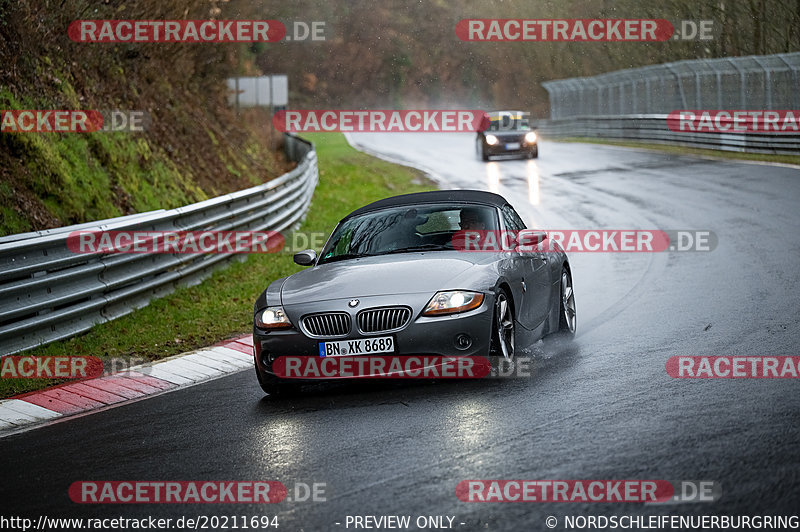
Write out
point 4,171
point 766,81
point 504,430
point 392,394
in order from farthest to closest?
point 766,81
point 4,171
point 392,394
point 504,430

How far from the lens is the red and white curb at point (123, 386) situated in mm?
7972

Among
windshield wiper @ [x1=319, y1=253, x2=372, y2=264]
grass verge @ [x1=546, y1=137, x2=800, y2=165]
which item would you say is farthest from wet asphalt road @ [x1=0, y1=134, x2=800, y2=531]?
grass verge @ [x1=546, y1=137, x2=800, y2=165]

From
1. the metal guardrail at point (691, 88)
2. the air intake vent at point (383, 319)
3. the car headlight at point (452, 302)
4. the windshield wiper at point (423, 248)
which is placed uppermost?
the metal guardrail at point (691, 88)

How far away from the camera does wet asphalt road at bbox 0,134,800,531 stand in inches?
198

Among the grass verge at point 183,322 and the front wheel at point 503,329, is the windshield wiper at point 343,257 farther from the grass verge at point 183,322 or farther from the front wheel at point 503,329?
the grass verge at point 183,322

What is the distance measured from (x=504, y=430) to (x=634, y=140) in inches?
1462

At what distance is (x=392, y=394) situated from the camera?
7555 millimetres

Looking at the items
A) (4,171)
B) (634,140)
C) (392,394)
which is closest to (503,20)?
(634,140)

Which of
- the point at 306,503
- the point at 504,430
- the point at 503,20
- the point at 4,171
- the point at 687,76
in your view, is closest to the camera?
the point at 306,503

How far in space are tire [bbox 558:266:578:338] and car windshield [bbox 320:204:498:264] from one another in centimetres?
125

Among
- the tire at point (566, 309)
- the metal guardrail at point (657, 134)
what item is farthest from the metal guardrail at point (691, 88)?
the tire at point (566, 309)

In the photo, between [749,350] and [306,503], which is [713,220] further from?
[306,503]

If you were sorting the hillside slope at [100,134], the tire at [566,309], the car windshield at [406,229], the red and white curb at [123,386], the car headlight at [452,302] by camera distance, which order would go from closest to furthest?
the car headlight at [452,302] < the red and white curb at [123,386] < the car windshield at [406,229] < the tire at [566,309] < the hillside slope at [100,134]

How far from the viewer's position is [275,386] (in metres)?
7.95
